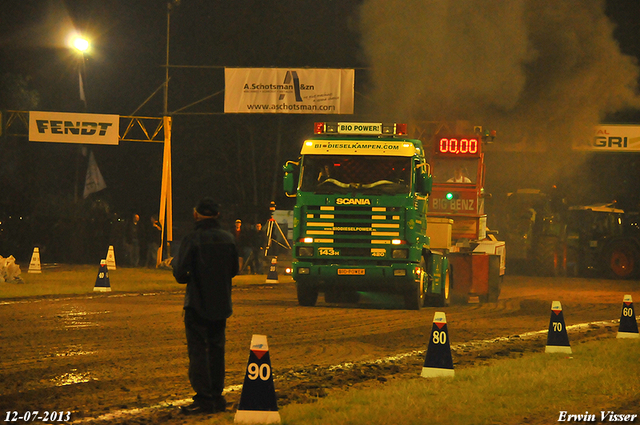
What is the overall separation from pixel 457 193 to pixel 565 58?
32.8ft

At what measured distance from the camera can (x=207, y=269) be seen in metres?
7.28

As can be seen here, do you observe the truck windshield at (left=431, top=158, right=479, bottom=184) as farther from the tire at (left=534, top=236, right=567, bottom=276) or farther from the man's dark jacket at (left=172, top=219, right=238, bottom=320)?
the man's dark jacket at (left=172, top=219, right=238, bottom=320)

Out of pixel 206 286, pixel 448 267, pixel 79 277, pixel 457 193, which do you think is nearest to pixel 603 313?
pixel 448 267

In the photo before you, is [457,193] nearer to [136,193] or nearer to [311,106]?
[311,106]

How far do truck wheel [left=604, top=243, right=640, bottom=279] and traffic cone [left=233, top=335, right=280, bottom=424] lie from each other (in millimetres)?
25671

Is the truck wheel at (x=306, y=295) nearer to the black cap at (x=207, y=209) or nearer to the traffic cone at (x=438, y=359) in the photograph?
the traffic cone at (x=438, y=359)

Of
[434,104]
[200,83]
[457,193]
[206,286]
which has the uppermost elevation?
[200,83]

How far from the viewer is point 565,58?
95.9 ft

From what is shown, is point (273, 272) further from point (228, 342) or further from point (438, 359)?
point (438, 359)

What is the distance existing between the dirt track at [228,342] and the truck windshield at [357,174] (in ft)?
7.81

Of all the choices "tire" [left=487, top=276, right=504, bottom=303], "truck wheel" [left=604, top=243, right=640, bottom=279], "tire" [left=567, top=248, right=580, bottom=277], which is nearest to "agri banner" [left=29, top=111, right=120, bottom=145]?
"tire" [left=487, top=276, right=504, bottom=303]

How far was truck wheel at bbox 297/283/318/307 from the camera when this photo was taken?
17.8 m

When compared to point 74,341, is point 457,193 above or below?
above

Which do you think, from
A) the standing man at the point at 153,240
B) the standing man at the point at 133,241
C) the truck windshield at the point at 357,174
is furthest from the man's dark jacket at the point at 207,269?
the standing man at the point at 133,241
